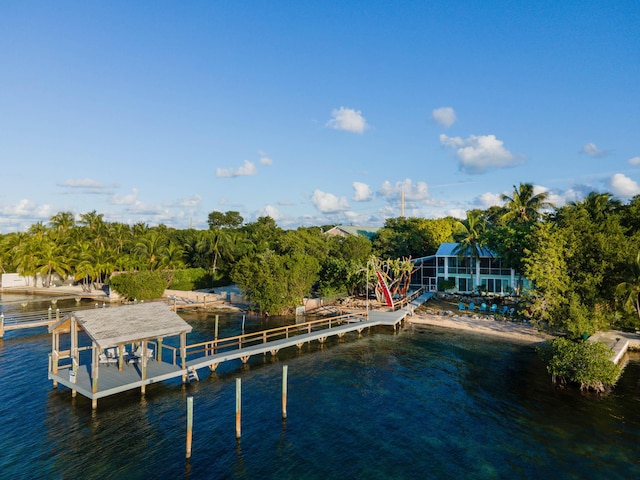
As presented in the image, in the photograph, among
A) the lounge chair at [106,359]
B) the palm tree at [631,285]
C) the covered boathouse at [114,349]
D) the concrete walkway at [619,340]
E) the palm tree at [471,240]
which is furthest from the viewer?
the palm tree at [471,240]

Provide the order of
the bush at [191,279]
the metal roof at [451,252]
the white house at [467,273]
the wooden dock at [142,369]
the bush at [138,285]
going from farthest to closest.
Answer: the bush at [191,279] < the bush at [138,285] < the metal roof at [451,252] < the white house at [467,273] < the wooden dock at [142,369]

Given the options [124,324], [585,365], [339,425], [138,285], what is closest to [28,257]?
[138,285]

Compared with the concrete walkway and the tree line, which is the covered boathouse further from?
the concrete walkway

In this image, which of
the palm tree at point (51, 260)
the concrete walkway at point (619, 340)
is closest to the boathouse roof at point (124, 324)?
the concrete walkway at point (619, 340)

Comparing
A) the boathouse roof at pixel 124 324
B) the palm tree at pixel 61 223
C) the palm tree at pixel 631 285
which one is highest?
the palm tree at pixel 61 223

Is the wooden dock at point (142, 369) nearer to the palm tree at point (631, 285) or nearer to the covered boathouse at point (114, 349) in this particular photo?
the covered boathouse at point (114, 349)

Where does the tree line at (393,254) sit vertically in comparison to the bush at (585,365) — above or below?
above

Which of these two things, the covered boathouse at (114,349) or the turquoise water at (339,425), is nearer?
the turquoise water at (339,425)

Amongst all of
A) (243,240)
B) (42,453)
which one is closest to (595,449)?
(42,453)
